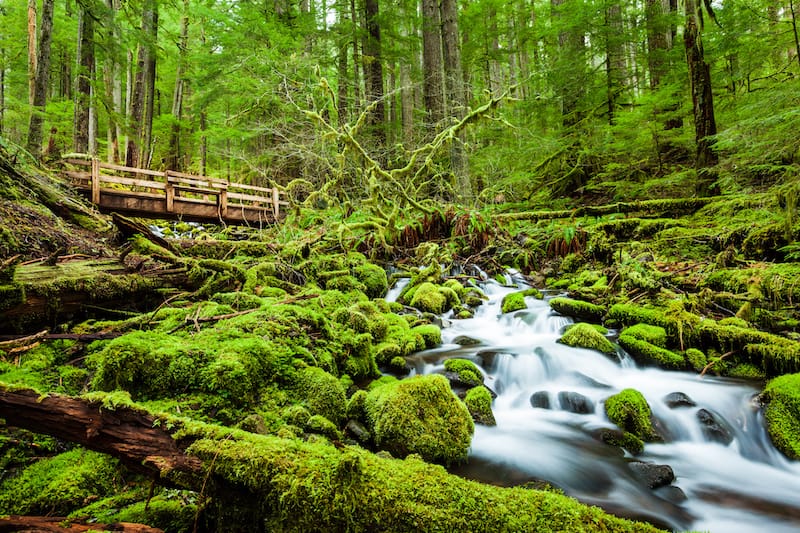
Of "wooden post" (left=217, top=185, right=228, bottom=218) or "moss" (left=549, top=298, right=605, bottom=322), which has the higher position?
"wooden post" (left=217, top=185, right=228, bottom=218)

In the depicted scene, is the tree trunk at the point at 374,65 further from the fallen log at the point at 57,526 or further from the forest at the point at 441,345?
the fallen log at the point at 57,526

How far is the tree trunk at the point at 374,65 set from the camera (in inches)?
498

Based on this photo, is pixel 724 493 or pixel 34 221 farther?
pixel 34 221

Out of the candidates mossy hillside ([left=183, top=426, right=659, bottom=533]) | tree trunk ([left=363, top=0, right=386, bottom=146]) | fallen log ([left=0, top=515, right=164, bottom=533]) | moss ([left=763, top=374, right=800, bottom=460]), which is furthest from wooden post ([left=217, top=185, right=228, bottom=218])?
moss ([left=763, top=374, right=800, bottom=460])

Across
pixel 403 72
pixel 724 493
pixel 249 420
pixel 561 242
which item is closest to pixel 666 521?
pixel 724 493

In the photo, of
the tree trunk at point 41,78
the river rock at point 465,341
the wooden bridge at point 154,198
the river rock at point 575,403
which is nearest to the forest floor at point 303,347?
the river rock at point 465,341

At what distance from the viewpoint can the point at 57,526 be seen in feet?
5.04

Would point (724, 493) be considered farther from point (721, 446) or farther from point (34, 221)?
point (34, 221)

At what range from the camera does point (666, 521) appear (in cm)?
256

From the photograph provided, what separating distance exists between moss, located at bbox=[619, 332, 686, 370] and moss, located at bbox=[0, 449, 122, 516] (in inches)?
193

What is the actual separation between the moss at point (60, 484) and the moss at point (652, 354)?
16.1 ft

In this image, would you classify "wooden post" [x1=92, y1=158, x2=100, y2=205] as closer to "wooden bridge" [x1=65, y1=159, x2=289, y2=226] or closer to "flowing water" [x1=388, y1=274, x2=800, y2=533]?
"wooden bridge" [x1=65, y1=159, x2=289, y2=226]

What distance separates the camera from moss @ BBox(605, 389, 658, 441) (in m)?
3.42

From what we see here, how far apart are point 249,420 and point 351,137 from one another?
18.8 feet
